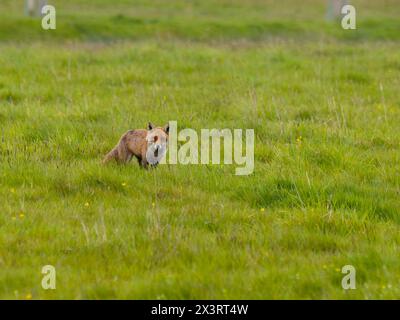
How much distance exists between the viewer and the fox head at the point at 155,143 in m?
8.94

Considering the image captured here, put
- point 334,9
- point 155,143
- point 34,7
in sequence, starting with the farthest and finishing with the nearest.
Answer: point 334,9, point 34,7, point 155,143

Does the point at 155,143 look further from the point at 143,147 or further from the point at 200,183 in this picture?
the point at 200,183

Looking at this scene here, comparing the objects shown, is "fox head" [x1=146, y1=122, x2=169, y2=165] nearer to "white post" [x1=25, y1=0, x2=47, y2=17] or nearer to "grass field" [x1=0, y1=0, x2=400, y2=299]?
"grass field" [x1=0, y1=0, x2=400, y2=299]

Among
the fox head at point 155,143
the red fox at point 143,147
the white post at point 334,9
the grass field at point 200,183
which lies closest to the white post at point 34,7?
the grass field at point 200,183

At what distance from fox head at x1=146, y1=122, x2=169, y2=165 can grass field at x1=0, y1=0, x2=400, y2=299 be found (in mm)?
216

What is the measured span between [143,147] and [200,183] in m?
0.88

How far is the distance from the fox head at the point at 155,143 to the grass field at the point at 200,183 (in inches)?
8.5

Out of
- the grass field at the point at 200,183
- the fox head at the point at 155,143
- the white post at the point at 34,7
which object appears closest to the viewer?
the grass field at the point at 200,183

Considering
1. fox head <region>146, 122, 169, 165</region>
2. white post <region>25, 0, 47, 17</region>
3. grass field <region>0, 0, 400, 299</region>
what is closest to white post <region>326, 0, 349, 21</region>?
white post <region>25, 0, 47, 17</region>

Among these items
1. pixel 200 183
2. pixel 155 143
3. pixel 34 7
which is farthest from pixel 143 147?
pixel 34 7

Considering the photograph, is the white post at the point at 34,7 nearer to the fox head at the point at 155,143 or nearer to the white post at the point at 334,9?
the white post at the point at 334,9

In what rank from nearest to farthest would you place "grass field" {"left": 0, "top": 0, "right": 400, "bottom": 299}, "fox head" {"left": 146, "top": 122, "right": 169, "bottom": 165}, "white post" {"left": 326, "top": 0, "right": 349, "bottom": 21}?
"grass field" {"left": 0, "top": 0, "right": 400, "bottom": 299} → "fox head" {"left": 146, "top": 122, "right": 169, "bottom": 165} → "white post" {"left": 326, "top": 0, "right": 349, "bottom": 21}

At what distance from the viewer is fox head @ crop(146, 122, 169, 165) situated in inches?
352

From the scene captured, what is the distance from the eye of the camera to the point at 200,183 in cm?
898
